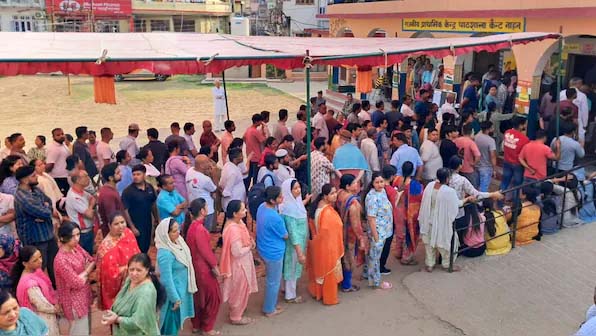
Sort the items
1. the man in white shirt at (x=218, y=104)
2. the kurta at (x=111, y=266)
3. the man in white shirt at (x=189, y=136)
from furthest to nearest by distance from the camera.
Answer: the man in white shirt at (x=218, y=104) → the man in white shirt at (x=189, y=136) → the kurta at (x=111, y=266)

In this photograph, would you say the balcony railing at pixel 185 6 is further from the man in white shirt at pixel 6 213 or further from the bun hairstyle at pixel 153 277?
the bun hairstyle at pixel 153 277

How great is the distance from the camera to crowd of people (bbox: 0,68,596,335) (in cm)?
454

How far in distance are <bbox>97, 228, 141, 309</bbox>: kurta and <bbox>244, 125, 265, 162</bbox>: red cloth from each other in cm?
411

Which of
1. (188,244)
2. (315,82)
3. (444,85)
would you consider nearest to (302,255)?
A: (188,244)

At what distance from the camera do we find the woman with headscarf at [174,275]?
4.74 metres

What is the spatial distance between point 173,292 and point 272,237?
1167mm

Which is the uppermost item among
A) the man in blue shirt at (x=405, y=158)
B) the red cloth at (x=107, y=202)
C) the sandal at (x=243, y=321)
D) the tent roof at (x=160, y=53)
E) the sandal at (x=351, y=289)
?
the tent roof at (x=160, y=53)

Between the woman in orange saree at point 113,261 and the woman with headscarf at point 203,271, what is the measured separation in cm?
59

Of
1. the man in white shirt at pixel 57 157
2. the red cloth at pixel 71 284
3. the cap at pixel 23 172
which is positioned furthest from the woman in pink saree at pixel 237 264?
the man in white shirt at pixel 57 157

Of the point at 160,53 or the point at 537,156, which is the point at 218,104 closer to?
the point at 160,53

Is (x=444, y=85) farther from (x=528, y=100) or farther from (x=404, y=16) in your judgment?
(x=528, y=100)

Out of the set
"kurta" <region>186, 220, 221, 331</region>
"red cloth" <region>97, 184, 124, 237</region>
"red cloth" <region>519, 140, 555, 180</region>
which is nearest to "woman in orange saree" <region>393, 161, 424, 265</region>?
"red cloth" <region>519, 140, 555, 180</region>

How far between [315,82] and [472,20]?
1804 cm

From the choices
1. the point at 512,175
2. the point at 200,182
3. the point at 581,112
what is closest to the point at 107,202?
the point at 200,182
